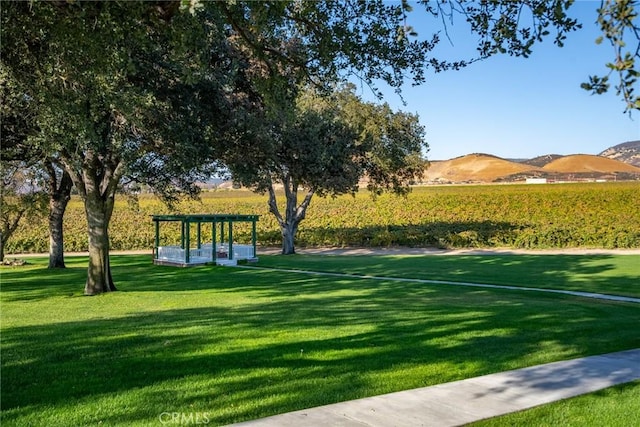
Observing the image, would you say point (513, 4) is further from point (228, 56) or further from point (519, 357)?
point (228, 56)

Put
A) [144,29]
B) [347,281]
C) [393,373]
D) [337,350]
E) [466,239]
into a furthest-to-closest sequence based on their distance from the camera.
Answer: [466,239] → [347,281] → [337,350] → [144,29] → [393,373]

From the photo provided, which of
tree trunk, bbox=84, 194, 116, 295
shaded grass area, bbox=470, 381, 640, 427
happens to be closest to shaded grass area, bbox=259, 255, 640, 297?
tree trunk, bbox=84, 194, 116, 295

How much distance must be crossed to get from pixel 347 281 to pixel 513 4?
1417cm

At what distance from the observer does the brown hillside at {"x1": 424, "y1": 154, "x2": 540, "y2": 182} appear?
95688mm

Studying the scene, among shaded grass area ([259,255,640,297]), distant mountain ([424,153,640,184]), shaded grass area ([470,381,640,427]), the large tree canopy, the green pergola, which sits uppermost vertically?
distant mountain ([424,153,640,184])

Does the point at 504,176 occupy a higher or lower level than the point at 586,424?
higher

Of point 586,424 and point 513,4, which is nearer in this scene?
point 586,424

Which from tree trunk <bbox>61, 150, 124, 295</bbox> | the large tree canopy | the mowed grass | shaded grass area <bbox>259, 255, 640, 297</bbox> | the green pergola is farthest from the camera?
the green pergola

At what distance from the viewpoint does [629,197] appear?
54625 millimetres

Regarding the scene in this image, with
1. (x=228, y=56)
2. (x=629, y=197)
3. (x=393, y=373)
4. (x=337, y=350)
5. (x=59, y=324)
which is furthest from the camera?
(x=629, y=197)

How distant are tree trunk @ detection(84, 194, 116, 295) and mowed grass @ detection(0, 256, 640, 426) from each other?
1.59 m

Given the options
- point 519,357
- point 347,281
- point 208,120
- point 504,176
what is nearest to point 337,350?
point 519,357

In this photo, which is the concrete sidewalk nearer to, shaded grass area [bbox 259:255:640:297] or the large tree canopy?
the large tree canopy

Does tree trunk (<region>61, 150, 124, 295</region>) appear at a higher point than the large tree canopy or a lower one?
lower
